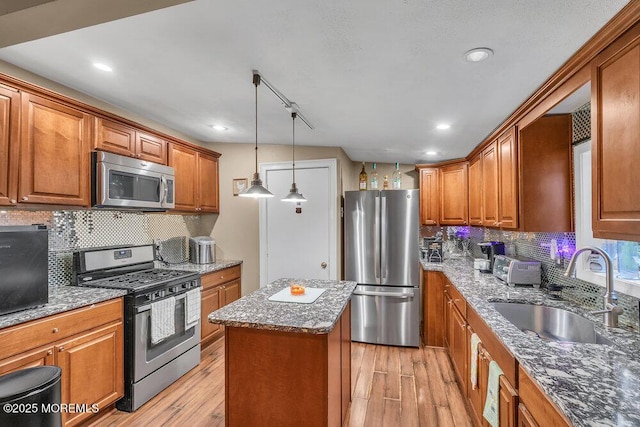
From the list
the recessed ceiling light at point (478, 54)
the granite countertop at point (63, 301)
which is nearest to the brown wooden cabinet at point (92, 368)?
the granite countertop at point (63, 301)

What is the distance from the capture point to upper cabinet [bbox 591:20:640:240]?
112 centimetres

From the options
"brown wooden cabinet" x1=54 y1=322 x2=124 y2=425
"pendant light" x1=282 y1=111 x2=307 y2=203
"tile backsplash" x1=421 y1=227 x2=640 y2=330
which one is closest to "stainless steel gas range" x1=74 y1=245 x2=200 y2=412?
"brown wooden cabinet" x1=54 y1=322 x2=124 y2=425

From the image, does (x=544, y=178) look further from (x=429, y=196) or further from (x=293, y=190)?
(x=429, y=196)

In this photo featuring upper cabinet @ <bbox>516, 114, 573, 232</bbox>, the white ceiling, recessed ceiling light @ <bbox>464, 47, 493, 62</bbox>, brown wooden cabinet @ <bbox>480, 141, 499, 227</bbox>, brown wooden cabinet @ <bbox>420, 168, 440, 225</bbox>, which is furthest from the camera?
brown wooden cabinet @ <bbox>420, 168, 440, 225</bbox>

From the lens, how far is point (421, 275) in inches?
142

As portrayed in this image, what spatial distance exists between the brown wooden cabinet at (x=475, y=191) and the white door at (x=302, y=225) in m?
1.60

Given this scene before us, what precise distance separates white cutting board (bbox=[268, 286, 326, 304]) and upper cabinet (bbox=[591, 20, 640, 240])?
60.4 inches

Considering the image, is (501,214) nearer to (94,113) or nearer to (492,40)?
(492,40)

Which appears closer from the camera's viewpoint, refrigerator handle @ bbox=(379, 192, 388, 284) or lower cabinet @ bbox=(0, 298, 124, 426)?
lower cabinet @ bbox=(0, 298, 124, 426)

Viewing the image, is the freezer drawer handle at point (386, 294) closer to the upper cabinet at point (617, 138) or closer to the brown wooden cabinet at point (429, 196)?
the brown wooden cabinet at point (429, 196)

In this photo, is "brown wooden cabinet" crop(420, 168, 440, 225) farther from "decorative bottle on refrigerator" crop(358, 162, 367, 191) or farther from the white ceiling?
the white ceiling

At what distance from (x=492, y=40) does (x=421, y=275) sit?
2.69 meters

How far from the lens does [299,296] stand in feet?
6.82

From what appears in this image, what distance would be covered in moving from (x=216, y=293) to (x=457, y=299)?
2.54m
